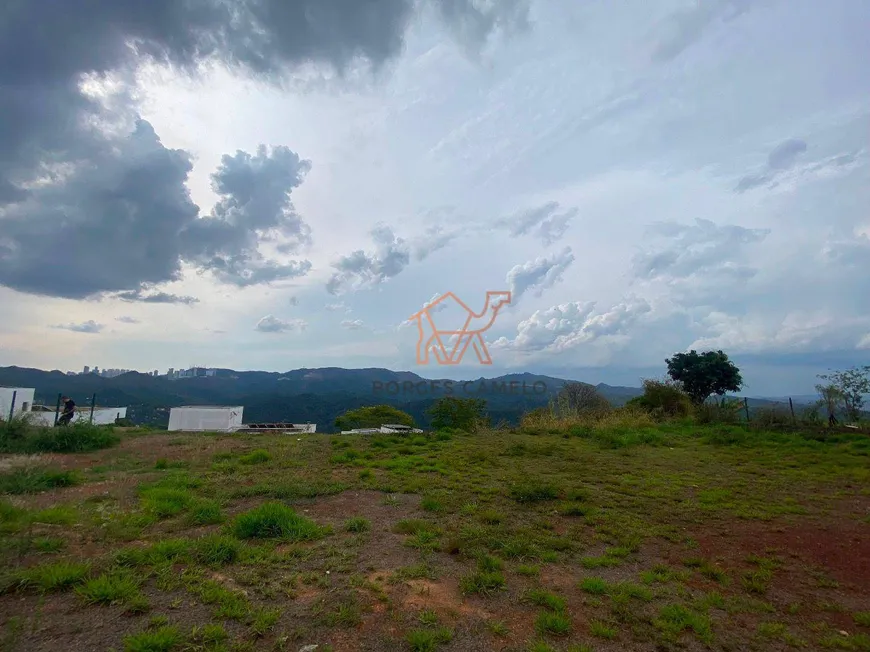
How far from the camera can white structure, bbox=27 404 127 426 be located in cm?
977

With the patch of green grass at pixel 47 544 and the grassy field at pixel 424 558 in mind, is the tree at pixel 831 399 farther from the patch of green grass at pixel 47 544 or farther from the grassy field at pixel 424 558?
the patch of green grass at pixel 47 544

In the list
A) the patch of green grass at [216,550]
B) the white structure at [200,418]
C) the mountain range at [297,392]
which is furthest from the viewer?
the mountain range at [297,392]

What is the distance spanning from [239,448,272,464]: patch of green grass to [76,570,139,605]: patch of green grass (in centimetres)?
471

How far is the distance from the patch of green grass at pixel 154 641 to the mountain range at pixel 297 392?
14940mm

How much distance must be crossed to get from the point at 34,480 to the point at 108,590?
3.81 m

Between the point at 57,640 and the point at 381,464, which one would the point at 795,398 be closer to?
the point at 381,464

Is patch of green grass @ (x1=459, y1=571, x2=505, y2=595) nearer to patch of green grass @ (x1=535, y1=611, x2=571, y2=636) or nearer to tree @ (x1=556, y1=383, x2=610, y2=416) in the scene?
patch of green grass @ (x1=535, y1=611, x2=571, y2=636)

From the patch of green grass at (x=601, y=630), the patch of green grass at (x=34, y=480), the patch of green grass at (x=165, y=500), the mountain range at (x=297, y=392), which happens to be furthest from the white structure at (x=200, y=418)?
the patch of green grass at (x=601, y=630)

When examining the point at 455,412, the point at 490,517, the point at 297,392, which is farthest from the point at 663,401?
the point at 297,392

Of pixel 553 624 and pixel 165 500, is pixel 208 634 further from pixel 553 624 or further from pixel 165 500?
pixel 165 500

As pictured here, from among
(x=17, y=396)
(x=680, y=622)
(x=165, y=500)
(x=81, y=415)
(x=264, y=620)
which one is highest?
(x=17, y=396)

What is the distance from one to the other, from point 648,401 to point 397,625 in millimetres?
16644

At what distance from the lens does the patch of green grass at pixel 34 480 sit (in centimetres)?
526

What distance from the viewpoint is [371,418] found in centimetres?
2064
